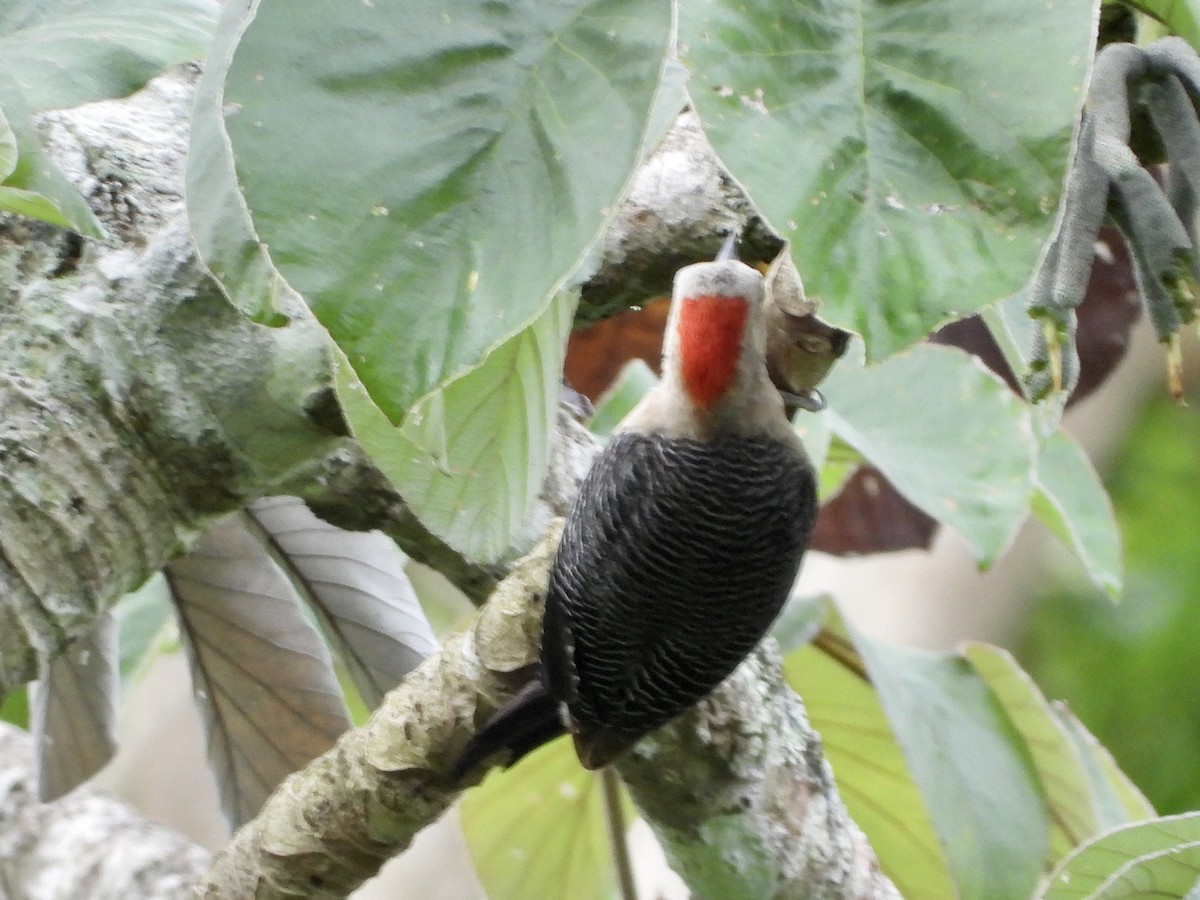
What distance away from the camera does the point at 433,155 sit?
53cm

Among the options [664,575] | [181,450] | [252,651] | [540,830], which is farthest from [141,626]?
[664,575]

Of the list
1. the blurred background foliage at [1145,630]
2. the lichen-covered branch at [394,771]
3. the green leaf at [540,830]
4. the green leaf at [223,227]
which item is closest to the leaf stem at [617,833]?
the green leaf at [540,830]

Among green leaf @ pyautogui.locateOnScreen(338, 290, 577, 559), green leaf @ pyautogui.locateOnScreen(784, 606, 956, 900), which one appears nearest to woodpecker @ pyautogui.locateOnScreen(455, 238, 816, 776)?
green leaf @ pyautogui.locateOnScreen(338, 290, 577, 559)

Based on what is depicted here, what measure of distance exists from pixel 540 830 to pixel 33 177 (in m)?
0.81

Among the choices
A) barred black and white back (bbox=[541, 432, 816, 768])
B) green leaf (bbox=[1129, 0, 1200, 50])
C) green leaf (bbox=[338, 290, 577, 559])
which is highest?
green leaf (bbox=[1129, 0, 1200, 50])

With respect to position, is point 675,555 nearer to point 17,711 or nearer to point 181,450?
point 181,450

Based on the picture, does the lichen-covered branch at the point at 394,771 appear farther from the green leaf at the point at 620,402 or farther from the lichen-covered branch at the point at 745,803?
the green leaf at the point at 620,402

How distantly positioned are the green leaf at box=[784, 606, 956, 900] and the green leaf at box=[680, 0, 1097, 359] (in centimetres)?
77

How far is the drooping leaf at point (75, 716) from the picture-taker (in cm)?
115

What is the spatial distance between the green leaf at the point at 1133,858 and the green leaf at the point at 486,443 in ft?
1.39

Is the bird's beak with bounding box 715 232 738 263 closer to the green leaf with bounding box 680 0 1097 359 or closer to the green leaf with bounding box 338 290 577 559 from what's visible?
the green leaf with bounding box 338 290 577 559

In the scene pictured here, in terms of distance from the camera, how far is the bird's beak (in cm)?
82

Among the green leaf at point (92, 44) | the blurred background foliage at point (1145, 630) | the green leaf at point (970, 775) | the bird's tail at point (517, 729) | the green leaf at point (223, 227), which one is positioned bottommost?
the blurred background foliage at point (1145, 630)

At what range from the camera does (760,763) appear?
935mm
